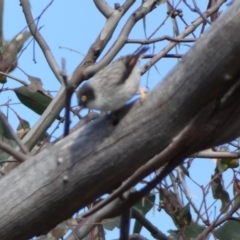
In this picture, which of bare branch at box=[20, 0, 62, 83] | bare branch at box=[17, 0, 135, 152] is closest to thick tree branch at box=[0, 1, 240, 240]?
bare branch at box=[17, 0, 135, 152]

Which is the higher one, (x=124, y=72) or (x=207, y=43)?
(x=124, y=72)

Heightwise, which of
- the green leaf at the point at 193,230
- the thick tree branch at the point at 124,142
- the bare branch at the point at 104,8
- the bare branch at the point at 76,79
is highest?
the bare branch at the point at 104,8

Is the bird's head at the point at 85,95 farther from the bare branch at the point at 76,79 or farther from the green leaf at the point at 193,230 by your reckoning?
the green leaf at the point at 193,230

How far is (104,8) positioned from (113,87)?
3.58ft

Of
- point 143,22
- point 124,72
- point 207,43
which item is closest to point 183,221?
point 143,22

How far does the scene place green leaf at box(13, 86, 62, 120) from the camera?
2504mm

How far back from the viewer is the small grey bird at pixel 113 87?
1.44 metres

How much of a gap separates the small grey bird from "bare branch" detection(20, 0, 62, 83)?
79 cm

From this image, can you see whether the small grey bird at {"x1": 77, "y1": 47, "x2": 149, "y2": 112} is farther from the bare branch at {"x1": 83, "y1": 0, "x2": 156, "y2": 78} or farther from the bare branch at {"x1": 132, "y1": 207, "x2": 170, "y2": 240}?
the bare branch at {"x1": 132, "y1": 207, "x2": 170, "y2": 240}

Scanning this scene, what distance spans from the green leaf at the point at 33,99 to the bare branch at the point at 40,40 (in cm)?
15

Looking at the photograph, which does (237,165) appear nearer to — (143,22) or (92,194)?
(143,22)

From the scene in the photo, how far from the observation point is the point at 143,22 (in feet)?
8.54

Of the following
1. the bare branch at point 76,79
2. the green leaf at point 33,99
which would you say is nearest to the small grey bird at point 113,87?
the bare branch at point 76,79

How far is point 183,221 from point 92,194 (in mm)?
1052
